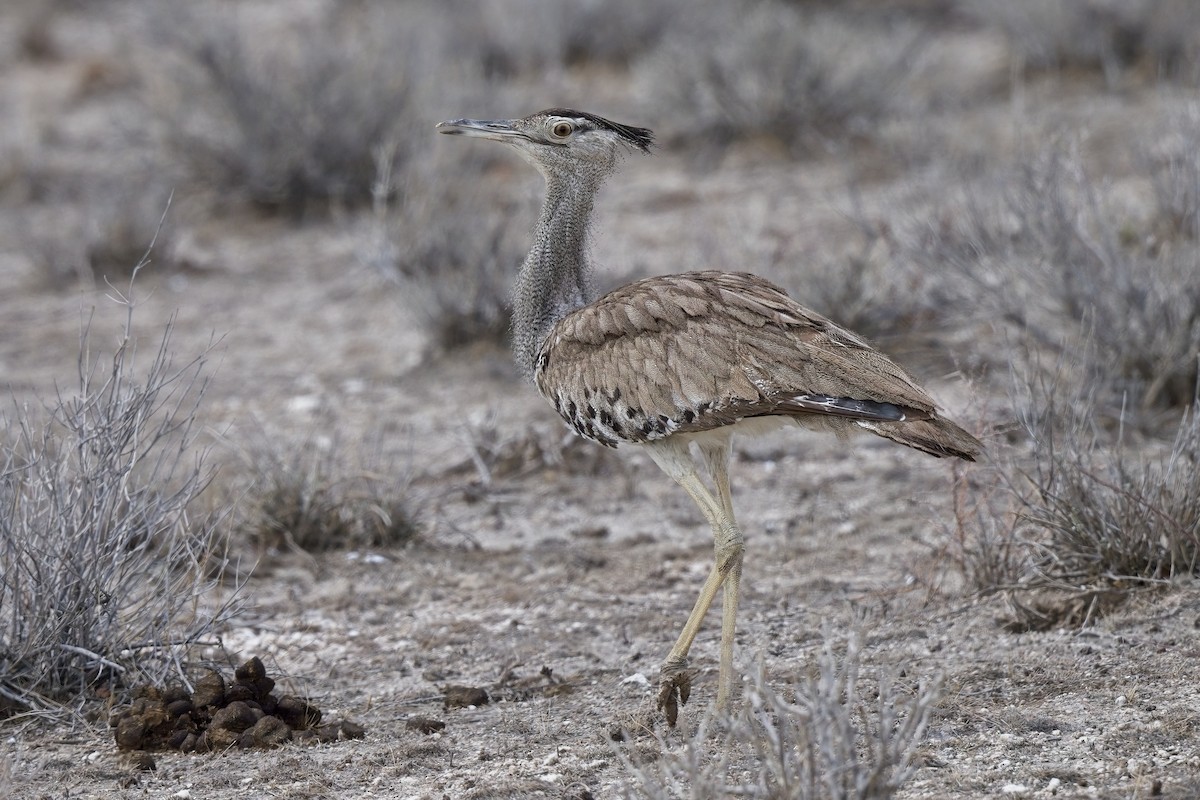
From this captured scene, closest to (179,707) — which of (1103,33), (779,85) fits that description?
(779,85)

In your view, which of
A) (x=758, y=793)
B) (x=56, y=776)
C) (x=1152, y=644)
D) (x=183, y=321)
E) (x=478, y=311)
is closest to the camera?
(x=758, y=793)

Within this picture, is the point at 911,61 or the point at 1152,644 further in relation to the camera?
the point at 911,61

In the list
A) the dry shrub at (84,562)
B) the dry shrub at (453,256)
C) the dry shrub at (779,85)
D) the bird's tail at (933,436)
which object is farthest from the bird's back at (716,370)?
the dry shrub at (779,85)

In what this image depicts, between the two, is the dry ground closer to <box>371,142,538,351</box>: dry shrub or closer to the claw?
the claw

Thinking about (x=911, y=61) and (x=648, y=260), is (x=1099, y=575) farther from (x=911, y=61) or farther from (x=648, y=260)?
(x=911, y=61)

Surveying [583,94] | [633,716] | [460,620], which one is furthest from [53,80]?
[633,716]

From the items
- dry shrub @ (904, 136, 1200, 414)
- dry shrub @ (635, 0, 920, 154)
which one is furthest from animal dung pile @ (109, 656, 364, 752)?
dry shrub @ (635, 0, 920, 154)

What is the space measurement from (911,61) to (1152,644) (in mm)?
6768

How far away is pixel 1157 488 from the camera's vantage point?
418 centimetres

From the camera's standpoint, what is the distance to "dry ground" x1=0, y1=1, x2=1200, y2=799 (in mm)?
3510

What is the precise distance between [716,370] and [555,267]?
750mm

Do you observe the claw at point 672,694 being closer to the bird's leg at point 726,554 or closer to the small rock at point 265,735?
the bird's leg at point 726,554

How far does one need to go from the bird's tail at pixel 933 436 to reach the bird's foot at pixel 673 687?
82cm

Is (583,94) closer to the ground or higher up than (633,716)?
higher up
